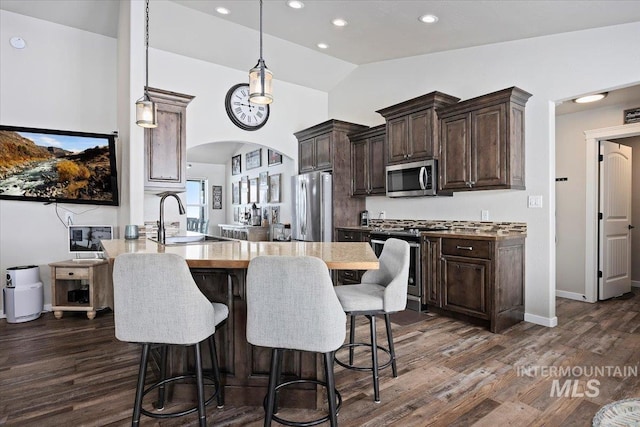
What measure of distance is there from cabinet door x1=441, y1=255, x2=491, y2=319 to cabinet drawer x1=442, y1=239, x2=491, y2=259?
0.05 meters

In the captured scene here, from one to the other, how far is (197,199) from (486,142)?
7895mm

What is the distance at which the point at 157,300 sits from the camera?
168cm

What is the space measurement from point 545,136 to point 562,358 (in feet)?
6.84

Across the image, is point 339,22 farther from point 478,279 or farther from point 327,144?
point 478,279

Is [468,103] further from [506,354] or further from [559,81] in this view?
[506,354]

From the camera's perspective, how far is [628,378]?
2486 millimetres

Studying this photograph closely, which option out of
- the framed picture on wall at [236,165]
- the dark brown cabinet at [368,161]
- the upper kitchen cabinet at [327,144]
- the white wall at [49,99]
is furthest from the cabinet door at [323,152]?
the framed picture on wall at [236,165]

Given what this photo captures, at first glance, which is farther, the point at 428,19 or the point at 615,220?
the point at 615,220

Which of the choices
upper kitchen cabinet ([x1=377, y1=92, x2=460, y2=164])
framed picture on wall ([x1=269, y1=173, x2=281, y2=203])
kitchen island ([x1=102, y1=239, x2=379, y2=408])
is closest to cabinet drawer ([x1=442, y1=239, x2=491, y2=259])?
upper kitchen cabinet ([x1=377, y1=92, x2=460, y2=164])

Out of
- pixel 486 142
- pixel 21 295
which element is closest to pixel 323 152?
pixel 486 142

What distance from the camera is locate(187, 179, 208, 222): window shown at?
9.80 metres

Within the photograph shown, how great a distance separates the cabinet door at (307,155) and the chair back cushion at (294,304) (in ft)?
13.2

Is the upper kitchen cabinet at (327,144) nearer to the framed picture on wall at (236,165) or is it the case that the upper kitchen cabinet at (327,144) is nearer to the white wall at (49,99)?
the white wall at (49,99)

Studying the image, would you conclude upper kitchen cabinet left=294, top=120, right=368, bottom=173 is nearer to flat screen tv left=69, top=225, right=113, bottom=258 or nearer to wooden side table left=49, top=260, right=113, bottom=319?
flat screen tv left=69, top=225, right=113, bottom=258
